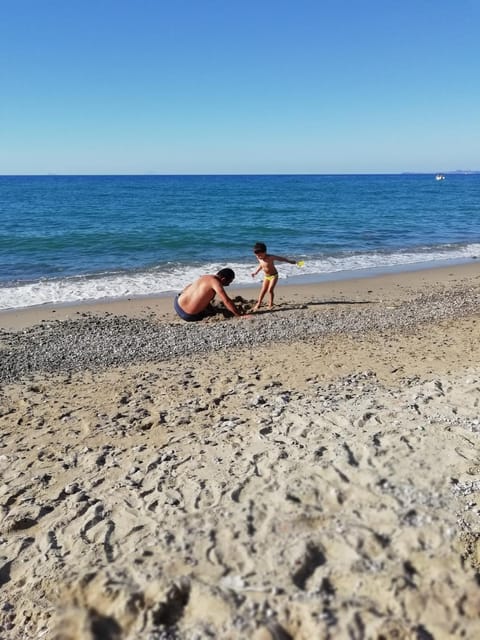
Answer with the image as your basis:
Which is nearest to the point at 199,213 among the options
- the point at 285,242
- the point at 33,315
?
the point at 285,242

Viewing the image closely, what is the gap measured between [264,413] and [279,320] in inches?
173

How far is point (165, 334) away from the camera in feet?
28.6

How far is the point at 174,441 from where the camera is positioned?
4.76m

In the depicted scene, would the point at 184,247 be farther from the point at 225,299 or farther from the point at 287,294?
the point at 225,299

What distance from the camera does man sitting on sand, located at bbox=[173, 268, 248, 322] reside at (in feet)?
30.9

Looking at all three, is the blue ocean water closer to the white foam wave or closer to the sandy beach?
the white foam wave

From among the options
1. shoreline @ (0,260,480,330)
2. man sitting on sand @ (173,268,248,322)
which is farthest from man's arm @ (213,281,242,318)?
shoreline @ (0,260,480,330)

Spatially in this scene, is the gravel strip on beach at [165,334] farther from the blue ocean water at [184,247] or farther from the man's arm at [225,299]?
the blue ocean water at [184,247]

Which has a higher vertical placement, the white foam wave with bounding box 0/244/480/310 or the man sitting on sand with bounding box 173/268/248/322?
the man sitting on sand with bounding box 173/268/248/322

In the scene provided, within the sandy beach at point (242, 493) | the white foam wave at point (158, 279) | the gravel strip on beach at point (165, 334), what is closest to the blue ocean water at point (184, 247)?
the white foam wave at point (158, 279)

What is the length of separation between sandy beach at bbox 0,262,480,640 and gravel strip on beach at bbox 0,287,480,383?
0.10 metres

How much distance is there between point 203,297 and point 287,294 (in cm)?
339

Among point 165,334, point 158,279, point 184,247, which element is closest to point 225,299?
point 165,334

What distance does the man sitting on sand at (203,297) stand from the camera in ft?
30.9
